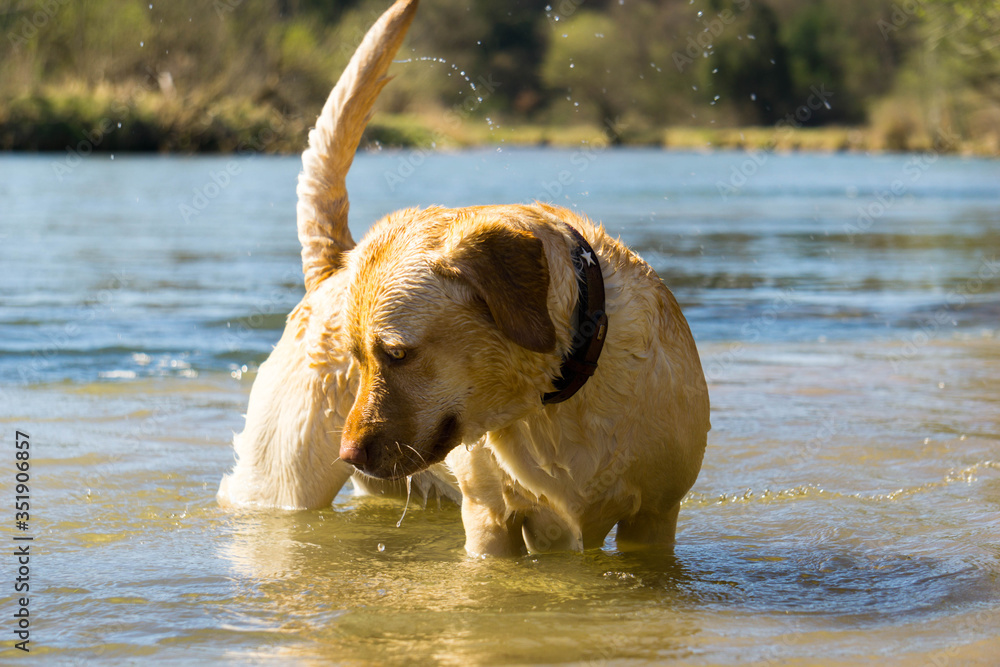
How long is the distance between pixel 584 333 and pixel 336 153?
1.75 m

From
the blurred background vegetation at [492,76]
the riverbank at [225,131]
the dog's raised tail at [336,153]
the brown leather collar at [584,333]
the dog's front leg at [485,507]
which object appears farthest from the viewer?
the blurred background vegetation at [492,76]

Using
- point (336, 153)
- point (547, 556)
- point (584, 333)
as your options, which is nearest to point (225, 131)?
point (336, 153)

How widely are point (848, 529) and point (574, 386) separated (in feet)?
5.87

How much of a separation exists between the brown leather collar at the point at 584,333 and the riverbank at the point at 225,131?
24.6 metres

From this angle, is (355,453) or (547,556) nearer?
(355,453)

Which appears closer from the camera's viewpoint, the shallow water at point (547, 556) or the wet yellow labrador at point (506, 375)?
the wet yellow labrador at point (506, 375)

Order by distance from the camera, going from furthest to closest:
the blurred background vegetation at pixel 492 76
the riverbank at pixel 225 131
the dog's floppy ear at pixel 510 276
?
1. the blurred background vegetation at pixel 492 76
2. the riverbank at pixel 225 131
3. the dog's floppy ear at pixel 510 276

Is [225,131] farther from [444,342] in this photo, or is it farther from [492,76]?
[444,342]

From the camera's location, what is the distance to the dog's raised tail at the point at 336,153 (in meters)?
4.35

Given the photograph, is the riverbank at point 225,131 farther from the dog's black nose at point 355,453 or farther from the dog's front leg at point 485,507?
the dog's black nose at point 355,453

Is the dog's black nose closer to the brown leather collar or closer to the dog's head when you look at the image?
the dog's head

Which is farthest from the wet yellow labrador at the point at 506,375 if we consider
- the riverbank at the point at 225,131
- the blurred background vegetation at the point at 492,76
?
the riverbank at the point at 225,131

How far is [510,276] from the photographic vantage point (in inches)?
121

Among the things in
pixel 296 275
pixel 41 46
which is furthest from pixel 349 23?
pixel 296 275
